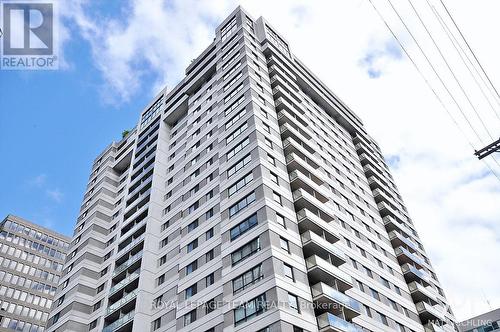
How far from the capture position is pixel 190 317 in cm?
3950

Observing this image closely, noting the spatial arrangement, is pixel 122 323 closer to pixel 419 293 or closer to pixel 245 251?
pixel 245 251

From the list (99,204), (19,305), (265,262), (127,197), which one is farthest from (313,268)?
(19,305)

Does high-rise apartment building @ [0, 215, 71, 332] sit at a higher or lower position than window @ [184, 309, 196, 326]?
higher

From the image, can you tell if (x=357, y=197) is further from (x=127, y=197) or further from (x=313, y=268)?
(x=127, y=197)

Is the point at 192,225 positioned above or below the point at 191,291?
above

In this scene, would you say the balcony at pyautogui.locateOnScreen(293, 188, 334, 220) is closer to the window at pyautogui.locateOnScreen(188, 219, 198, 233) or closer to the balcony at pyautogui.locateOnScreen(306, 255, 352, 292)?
the balcony at pyautogui.locateOnScreen(306, 255, 352, 292)

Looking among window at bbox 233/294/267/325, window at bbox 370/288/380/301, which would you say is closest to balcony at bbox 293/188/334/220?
window at bbox 370/288/380/301

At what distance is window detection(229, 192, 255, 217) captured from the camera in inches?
1611

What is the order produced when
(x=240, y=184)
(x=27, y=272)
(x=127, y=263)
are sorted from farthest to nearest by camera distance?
(x=27, y=272), (x=127, y=263), (x=240, y=184)

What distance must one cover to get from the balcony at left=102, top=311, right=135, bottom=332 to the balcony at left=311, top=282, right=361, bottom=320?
1968cm

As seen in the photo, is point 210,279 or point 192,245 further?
point 192,245

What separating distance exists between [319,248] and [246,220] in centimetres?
720

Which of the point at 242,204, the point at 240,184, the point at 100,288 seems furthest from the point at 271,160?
the point at 100,288

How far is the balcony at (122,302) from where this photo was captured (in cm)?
4657
